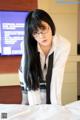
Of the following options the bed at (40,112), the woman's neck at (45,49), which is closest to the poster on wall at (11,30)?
the woman's neck at (45,49)

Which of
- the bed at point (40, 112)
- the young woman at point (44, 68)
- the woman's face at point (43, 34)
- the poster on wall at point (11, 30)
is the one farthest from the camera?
the poster on wall at point (11, 30)

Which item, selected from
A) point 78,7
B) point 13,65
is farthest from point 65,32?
point 13,65

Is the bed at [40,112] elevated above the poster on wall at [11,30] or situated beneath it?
situated beneath

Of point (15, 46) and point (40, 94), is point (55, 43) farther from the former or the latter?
point (15, 46)

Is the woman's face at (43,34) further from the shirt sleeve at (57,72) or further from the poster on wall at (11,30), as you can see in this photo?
the poster on wall at (11,30)

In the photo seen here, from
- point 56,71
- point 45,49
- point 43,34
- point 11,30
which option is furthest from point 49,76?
point 11,30

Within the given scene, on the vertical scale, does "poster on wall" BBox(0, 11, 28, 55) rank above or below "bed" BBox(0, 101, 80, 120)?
above

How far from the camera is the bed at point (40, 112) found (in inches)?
51.8

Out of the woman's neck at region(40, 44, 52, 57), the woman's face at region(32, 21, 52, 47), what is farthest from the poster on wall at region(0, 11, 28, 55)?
the woman's face at region(32, 21, 52, 47)

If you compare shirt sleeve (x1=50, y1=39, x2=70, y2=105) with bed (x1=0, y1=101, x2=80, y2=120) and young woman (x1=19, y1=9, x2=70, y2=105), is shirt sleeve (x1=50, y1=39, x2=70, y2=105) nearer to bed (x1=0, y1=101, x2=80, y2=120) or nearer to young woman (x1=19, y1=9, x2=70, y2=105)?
young woman (x1=19, y1=9, x2=70, y2=105)

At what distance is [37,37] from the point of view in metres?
1.57

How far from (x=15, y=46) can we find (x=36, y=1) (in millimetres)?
648

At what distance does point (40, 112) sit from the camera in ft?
4.55

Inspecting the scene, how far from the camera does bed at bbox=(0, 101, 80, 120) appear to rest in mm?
1315
